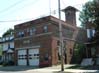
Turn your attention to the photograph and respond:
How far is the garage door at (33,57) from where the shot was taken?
48.3 meters

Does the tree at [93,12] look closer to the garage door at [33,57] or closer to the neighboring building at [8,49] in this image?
the garage door at [33,57]

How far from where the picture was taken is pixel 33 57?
162 feet

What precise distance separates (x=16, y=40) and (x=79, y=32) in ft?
44.9

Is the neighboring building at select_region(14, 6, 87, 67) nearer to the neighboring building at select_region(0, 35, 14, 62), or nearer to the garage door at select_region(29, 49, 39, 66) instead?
the garage door at select_region(29, 49, 39, 66)

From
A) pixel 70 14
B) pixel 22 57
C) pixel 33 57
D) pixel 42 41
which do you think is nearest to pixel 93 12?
pixel 42 41

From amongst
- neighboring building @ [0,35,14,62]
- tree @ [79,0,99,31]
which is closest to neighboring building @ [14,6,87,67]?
neighboring building @ [0,35,14,62]

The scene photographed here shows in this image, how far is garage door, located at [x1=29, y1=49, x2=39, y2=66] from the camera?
48344mm

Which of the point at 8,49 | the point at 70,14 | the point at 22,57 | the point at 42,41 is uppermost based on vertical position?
the point at 70,14

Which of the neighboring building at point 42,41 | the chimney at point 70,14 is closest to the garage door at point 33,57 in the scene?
the neighboring building at point 42,41

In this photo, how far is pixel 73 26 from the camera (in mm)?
52969

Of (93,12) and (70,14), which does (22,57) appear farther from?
(93,12)

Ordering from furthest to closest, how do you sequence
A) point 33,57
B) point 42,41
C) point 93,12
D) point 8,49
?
point 8,49 < point 33,57 < point 42,41 < point 93,12

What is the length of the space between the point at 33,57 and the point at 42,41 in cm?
427

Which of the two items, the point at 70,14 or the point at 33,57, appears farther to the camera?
the point at 70,14
